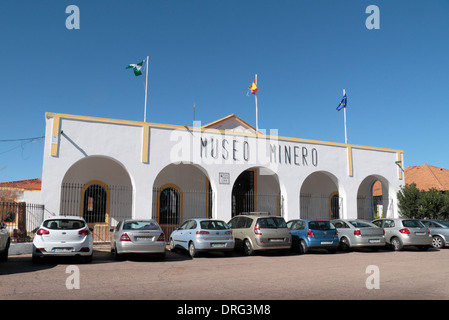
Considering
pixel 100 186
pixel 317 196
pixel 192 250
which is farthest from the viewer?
pixel 317 196

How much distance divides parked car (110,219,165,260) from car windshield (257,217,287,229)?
3.71m

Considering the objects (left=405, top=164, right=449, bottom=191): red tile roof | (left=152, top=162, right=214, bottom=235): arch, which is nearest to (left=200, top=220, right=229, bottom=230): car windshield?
(left=152, top=162, right=214, bottom=235): arch

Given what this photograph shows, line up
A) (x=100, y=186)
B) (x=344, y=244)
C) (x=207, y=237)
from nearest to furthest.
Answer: (x=207, y=237) → (x=344, y=244) → (x=100, y=186)

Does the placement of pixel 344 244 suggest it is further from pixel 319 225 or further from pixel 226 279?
pixel 226 279

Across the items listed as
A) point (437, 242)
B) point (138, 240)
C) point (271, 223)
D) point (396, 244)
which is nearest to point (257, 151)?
point (271, 223)

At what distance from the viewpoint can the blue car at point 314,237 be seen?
46.6ft

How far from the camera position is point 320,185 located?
77.9ft

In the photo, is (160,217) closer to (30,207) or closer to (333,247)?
(30,207)

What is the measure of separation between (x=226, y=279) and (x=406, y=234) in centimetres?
1035

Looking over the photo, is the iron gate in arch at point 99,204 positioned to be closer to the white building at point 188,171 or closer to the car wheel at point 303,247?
the white building at point 188,171

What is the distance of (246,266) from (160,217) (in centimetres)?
921

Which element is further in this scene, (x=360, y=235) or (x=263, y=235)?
(x=360, y=235)

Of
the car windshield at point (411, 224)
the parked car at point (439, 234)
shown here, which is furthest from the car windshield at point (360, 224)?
the parked car at point (439, 234)

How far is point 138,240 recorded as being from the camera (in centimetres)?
1159
